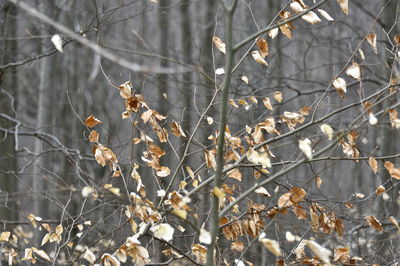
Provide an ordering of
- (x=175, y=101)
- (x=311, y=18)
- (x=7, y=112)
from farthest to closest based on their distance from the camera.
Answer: (x=175, y=101) → (x=7, y=112) → (x=311, y=18)

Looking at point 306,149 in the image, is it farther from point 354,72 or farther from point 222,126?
point 354,72

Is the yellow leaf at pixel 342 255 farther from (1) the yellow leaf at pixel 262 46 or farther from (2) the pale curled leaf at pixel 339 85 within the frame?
(1) the yellow leaf at pixel 262 46

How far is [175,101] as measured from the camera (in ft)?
44.3

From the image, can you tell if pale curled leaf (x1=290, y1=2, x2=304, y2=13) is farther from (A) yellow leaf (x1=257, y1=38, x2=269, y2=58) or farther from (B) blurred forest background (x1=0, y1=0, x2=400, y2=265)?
(B) blurred forest background (x1=0, y1=0, x2=400, y2=265)

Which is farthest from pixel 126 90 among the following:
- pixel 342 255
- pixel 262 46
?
pixel 342 255

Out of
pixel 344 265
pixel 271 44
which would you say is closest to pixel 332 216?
pixel 344 265

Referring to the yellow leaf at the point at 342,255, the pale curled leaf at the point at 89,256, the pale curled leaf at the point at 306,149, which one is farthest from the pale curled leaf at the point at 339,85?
the pale curled leaf at the point at 89,256

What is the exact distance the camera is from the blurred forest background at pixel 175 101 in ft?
20.5

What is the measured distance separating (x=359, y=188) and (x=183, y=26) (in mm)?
5814

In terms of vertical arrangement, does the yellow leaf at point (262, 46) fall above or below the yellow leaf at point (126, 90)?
above

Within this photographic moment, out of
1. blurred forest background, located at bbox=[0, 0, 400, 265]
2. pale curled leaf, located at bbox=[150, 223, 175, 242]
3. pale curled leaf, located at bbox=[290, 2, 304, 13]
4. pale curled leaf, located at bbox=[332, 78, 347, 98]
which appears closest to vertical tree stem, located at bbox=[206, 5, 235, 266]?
pale curled leaf, located at bbox=[150, 223, 175, 242]

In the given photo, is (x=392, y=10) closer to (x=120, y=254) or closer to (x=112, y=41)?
(x=120, y=254)

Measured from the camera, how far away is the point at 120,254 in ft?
12.7

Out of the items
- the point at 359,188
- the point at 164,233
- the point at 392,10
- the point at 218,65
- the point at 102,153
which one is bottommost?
the point at 359,188
